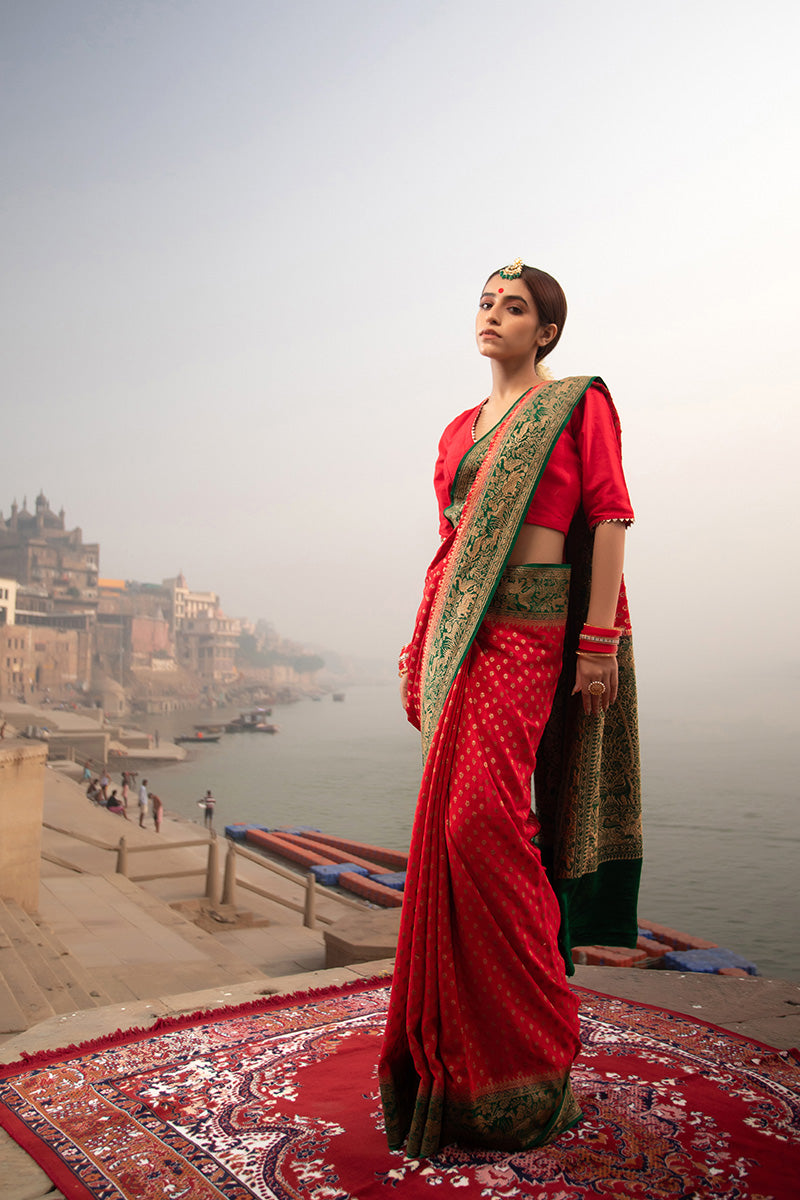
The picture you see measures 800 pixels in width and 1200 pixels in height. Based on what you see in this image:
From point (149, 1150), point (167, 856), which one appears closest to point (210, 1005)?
point (149, 1150)

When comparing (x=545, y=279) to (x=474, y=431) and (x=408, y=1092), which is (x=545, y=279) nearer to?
(x=474, y=431)

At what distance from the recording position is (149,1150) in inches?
72.4

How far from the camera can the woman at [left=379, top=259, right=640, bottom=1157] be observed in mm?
1843

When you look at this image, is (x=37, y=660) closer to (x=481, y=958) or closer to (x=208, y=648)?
(x=208, y=648)

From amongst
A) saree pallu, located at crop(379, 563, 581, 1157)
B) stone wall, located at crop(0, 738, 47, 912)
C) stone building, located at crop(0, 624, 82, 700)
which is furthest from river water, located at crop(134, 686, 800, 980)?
Answer: saree pallu, located at crop(379, 563, 581, 1157)

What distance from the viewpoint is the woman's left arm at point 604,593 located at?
2057 mm

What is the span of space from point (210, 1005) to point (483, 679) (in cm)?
162

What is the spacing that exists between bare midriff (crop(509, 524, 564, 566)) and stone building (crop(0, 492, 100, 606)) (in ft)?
293

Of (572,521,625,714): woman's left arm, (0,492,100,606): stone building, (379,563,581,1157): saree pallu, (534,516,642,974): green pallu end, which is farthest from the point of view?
(0,492,100,606): stone building

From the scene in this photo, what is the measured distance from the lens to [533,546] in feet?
6.99

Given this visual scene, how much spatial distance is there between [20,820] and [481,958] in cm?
585

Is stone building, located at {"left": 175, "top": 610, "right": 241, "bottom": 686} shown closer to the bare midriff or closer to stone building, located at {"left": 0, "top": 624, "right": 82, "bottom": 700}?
stone building, located at {"left": 0, "top": 624, "right": 82, "bottom": 700}

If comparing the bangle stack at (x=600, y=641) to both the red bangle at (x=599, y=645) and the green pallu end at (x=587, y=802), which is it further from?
the green pallu end at (x=587, y=802)

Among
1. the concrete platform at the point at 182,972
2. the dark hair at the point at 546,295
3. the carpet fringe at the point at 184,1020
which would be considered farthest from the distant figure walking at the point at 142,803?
the dark hair at the point at 546,295
